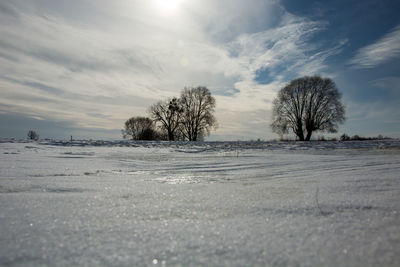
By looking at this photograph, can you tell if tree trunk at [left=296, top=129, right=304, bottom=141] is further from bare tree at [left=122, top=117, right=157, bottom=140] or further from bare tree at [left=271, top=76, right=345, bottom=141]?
bare tree at [left=122, top=117, right=157, bottom=140]

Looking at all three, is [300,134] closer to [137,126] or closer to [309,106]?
[309,106]

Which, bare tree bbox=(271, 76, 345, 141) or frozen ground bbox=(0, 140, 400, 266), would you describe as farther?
bare tree bbox=(271, 76, 345, 141)

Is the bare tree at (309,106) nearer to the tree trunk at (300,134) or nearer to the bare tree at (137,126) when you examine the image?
the tree trunk at (300,134)

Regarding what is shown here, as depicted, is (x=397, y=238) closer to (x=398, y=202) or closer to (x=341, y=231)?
(x=341, y=231)

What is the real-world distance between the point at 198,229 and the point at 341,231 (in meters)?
0.53

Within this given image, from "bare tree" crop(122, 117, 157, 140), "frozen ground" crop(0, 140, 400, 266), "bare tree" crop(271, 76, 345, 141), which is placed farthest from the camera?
"bare tree" crop(122, 117, 157, 140)

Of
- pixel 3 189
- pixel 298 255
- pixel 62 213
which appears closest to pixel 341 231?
pixel 298 255

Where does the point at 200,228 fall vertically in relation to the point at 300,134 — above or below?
below

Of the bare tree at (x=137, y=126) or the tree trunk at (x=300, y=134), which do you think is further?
the bare tree at (x=137, y=126)

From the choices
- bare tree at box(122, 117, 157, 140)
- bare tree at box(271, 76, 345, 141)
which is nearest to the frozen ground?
bare tree at box(271, 76, 345, 141)

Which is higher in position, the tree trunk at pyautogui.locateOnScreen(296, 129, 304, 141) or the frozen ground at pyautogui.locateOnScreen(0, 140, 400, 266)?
the tree trunk at pyautogui.locateOnScreen(296, 129, 304, 141)

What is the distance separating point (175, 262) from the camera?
0.60m

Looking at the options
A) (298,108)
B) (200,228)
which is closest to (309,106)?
(298,108)

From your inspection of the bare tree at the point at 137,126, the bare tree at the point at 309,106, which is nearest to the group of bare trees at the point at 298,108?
the bare tree at the point at 309,106
